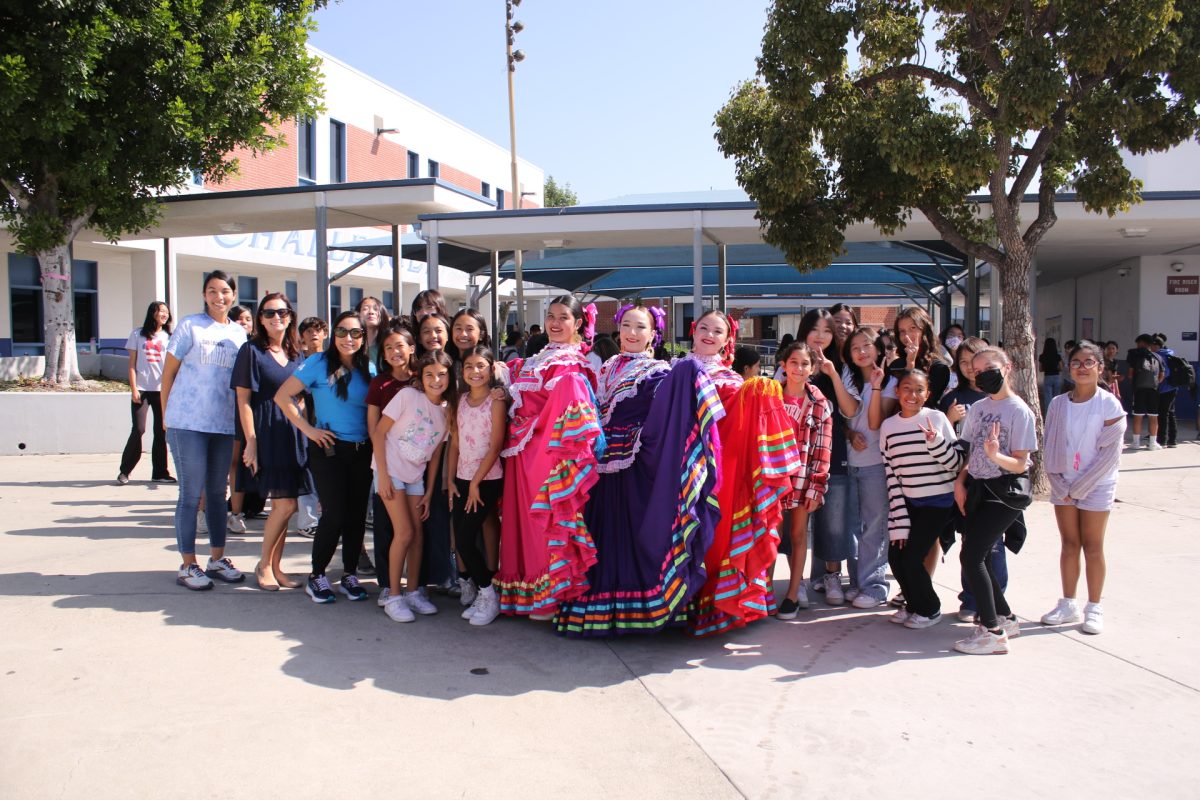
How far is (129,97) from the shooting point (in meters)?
11.3

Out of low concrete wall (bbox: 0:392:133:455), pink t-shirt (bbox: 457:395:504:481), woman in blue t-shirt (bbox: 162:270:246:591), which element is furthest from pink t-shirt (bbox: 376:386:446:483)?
low concrete wall (bbox: 0:392:133:455)

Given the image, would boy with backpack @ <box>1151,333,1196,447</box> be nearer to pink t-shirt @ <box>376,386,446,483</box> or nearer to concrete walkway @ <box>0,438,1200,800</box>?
concrete walkway @ <box>0,438,1200,800</box>

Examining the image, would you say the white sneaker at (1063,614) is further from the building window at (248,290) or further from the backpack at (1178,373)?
the building window at (248,290)

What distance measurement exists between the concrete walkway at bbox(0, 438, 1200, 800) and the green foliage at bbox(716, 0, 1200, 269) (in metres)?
3.94

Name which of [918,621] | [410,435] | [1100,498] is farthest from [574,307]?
[1100,498]

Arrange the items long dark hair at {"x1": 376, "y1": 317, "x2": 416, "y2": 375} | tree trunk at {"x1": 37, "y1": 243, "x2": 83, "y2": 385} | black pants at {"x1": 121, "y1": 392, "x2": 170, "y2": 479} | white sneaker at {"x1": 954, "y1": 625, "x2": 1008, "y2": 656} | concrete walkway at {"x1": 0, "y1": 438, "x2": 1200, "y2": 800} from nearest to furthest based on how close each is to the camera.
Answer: concrete walkway at {"x1": 0, "y1": 438, "x2": 1200, "y2": 800} < white sneaker at {"x1": 954, "y1": 625, "x2": 1008, "y2": 656} < long dark hair at {"x1": 376, "y1": 317, "x2": 416, "y2": 375} < black pants at {"x1": 121, "y1": 392, "x2": 170, "y2": 479} < tree trunk at {"x1": 37, "y1": 243, "x2": 83, "y2": 385}

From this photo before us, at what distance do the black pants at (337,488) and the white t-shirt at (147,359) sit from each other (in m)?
4.47

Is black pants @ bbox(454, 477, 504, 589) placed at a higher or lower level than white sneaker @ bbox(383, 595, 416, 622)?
higher

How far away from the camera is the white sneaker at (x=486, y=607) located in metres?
4.84

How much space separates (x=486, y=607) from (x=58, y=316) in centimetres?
1040

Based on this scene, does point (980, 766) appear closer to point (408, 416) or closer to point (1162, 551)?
point (408, 416)

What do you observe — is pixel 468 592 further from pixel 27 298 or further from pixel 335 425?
pixel 27 298

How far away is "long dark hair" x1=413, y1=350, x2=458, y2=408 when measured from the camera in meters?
4.90

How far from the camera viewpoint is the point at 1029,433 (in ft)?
14.7
